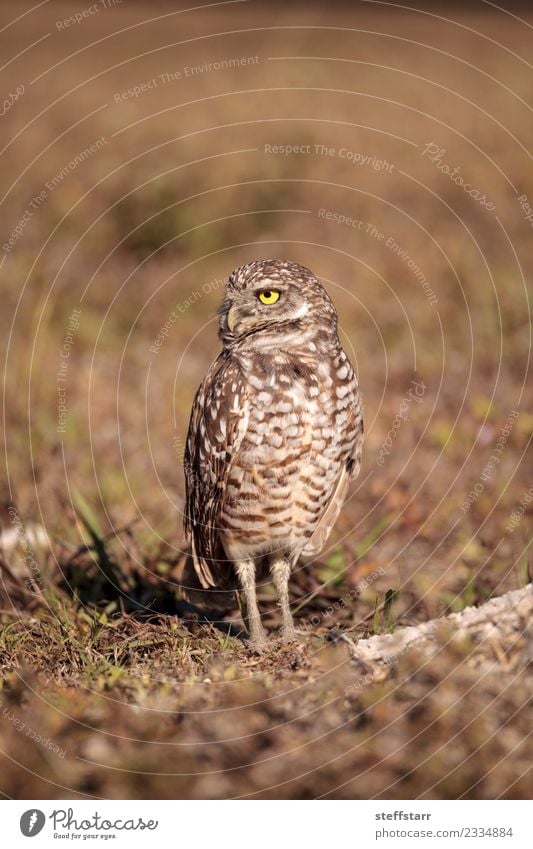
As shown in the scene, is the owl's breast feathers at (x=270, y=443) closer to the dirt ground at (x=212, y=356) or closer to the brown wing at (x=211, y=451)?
the brown wing at (x=211, y=451)

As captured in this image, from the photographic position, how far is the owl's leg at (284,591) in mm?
4180

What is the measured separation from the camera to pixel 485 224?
954cm

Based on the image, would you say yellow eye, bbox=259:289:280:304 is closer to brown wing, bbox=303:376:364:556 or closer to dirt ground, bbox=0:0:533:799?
brown wing, bbox=303:376:364:556

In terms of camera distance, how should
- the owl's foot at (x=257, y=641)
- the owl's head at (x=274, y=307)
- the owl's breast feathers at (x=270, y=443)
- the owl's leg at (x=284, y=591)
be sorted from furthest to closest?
the owl's leg at (x=284, y=591)
the owl's foot at (x=257, y=641)
the owl's breast feathers at (x=270, y=443)
the owl's head at (x=274, y=307)

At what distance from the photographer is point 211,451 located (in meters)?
4.05

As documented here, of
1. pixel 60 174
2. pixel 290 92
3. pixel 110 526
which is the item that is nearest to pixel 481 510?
pixel 110 526

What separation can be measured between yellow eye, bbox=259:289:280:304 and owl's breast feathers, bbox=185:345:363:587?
265 millimetres

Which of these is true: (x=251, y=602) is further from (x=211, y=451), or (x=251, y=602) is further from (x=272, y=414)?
(x=272, y=414)

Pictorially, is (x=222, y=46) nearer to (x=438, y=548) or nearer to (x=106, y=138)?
(x=106, y=138)

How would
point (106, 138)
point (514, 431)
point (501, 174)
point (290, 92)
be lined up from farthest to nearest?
point (290, 92) < point (106, 138) < point (501, 174) < point (514, 431)

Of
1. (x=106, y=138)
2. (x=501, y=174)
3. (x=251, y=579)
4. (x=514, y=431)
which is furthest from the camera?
(x=106, y=138)

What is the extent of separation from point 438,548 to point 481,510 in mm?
459

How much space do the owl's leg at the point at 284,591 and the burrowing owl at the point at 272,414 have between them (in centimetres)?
2

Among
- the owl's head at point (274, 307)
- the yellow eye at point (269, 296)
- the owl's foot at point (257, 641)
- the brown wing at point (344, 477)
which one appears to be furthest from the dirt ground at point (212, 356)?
the yellow eye at point (269, 296)
